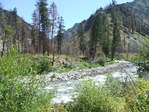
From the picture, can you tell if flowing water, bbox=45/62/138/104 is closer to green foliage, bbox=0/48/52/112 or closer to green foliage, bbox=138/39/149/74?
green foliage, bbox=0/48/52/112

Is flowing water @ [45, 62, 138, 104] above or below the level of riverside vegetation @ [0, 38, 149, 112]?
below

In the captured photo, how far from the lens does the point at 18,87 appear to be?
4379 millimetres

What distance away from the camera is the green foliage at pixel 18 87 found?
4.11 m

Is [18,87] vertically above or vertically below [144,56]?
below

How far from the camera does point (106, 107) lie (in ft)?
18.5

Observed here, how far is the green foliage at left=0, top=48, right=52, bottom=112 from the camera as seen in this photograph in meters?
4.11

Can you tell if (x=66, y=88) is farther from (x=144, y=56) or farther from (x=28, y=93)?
(x=28, y=93)

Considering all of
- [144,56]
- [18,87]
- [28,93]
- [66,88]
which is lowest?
[66,88]

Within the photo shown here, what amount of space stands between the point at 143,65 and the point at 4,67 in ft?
23.6

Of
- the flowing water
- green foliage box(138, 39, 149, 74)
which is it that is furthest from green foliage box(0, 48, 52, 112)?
green foliage box(138, 39, 149, 74)

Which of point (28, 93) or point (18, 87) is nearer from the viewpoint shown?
point (18, 87)

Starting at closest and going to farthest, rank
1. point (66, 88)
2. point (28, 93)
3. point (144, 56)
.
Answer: point (28, 93) → point (144, 56) → point (66, 88)

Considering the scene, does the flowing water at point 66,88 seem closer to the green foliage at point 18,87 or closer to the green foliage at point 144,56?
the green foliage at point 18,87

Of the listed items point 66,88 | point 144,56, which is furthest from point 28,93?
point 66,88
